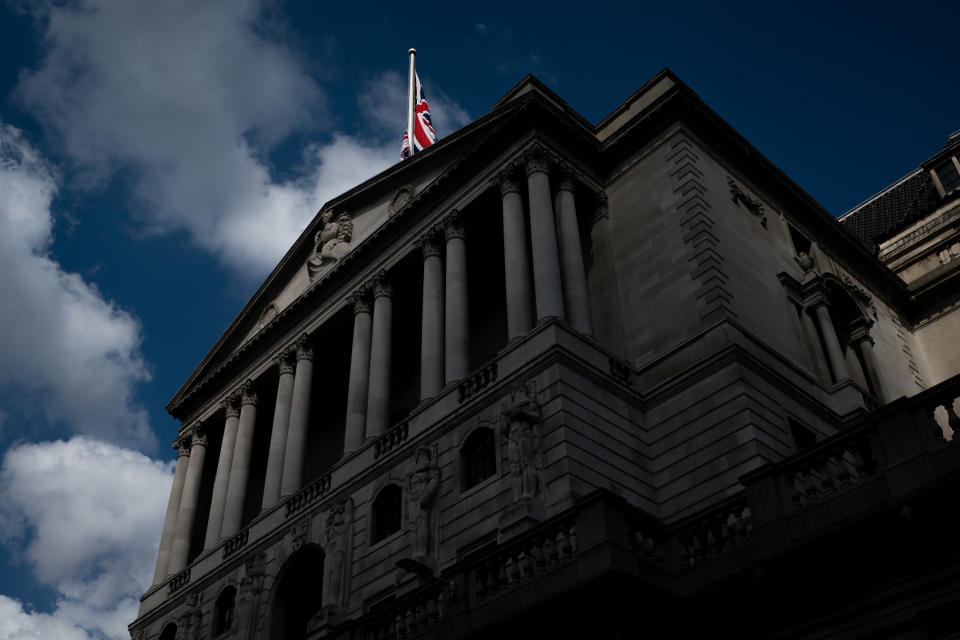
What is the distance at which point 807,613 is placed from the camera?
17.9 m

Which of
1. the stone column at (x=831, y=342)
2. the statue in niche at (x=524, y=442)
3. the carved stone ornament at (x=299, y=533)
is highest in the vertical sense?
the stone column at (x=831, y=342)

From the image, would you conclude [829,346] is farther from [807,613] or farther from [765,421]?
[807,613]

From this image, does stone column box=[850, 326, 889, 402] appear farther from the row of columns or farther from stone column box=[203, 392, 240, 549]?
stone column box=[203, 392, 240, 549]

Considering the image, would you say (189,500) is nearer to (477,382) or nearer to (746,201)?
(477,382)

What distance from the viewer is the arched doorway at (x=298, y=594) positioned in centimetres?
3341

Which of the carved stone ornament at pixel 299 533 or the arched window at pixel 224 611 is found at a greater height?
the carved stone ornament at pixel 299 533

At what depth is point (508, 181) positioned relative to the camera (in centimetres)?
3556

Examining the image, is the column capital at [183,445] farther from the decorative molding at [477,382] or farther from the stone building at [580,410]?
the decorative molding at [477,382]

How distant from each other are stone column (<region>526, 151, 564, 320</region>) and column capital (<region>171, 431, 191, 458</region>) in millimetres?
22857

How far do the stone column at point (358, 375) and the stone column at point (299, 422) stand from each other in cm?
205

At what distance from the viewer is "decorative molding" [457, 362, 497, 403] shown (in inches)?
1196

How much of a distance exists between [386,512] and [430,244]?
11098mm

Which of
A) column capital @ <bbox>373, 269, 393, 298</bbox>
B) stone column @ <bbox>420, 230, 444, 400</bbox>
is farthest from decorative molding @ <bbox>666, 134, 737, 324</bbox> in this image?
column capital @ <bbox>373, 269, 393, 298</bbox>

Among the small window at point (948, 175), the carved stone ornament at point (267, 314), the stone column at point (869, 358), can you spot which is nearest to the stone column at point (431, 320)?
the carved stone ornament at point (267, 314)
